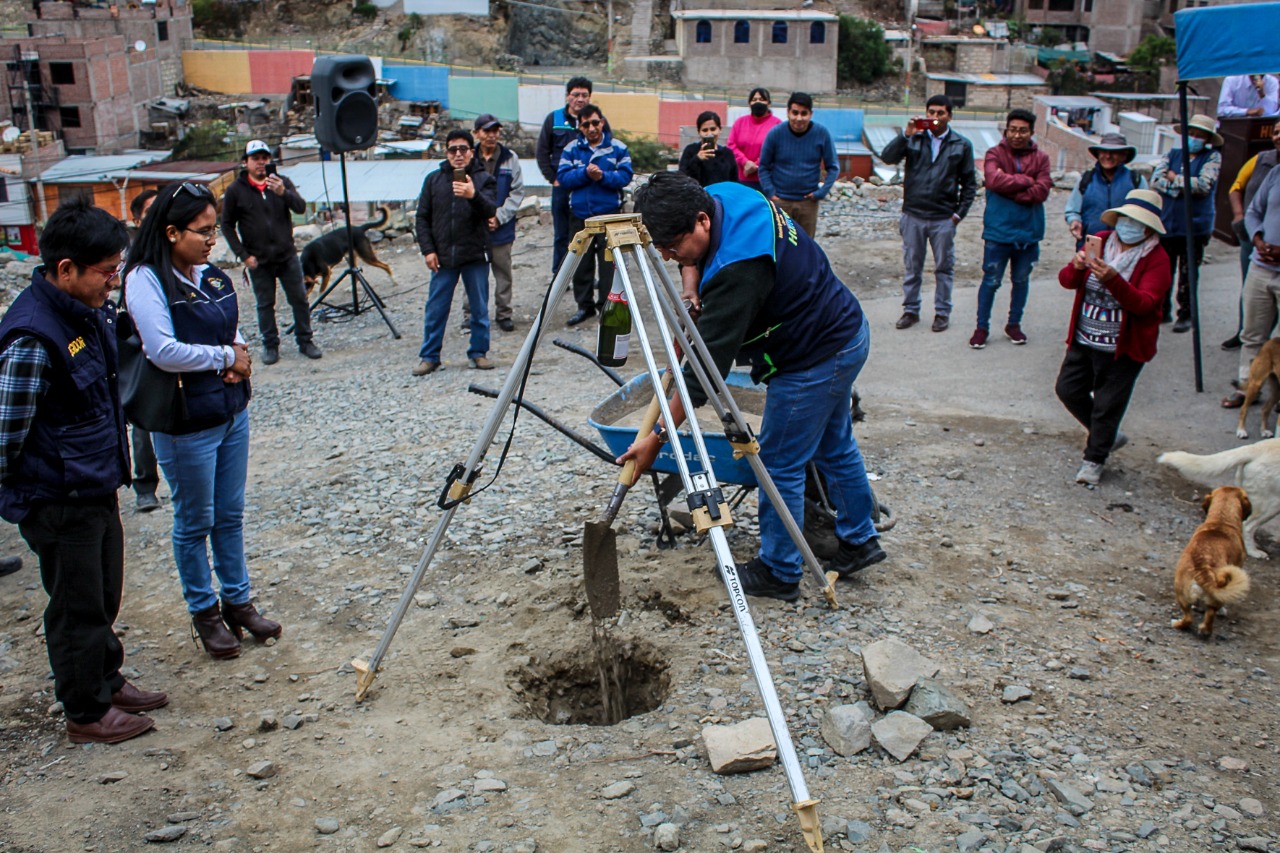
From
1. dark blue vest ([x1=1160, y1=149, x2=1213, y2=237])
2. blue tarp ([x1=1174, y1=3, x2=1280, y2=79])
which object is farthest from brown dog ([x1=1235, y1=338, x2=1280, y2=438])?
dark blue vest ([x1=1160, y1=149, x2=1213, y2=237])

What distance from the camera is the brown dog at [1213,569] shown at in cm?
437

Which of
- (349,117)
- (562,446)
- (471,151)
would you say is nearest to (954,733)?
(562,446)

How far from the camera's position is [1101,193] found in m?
7.59

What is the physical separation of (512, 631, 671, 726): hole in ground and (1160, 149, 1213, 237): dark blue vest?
20.7ft

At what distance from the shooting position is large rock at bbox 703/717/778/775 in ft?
11.4

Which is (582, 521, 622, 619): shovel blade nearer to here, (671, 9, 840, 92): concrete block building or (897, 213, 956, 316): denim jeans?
(897, 213, 956, 316): denim jeans

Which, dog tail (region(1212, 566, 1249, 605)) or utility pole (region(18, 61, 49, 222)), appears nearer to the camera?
dog tail (region(1212, 566, 1249, 605))

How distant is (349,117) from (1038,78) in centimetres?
4629

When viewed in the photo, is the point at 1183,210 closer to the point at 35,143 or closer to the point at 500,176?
the point at 500,176

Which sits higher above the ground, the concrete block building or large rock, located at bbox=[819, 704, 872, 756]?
the concrete block building

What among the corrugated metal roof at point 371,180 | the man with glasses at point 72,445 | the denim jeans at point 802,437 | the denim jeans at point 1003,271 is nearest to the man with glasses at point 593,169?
the denim jeans at point 1003,271

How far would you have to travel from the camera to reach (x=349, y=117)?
1069cm

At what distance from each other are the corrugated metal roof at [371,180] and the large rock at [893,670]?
15.0 meters

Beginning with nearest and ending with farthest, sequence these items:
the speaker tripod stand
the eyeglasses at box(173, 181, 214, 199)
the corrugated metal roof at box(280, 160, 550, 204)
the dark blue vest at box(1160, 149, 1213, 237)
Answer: the eyeglasses at box(173, 181, 214, 199) → the dark blue vest at box(1160, 149, 1213, 237) → the speaker tripod stand → the corrugated metal roof at box(280, 160, 550, 204)
